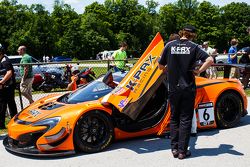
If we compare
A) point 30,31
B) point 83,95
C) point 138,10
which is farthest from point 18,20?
point 83,95

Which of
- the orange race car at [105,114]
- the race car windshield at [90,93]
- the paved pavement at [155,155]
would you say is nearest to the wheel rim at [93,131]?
the orange race car at [105,114]

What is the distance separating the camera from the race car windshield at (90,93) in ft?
20.6

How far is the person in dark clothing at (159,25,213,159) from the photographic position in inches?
205

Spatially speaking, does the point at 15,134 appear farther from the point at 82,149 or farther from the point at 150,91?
the point at 150,91

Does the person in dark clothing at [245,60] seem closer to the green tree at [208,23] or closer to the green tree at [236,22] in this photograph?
the green tree at [208,23]

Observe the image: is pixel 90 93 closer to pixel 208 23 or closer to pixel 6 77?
pixel 6 77

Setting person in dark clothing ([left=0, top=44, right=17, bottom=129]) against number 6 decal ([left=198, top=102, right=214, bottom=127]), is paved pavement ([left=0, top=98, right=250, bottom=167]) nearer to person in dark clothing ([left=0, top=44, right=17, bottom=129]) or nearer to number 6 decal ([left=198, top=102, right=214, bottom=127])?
number 6 decal ([left=198, top=102, right=214, bottom=127])

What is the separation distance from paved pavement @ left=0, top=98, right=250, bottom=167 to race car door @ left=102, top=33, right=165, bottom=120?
59 centimetres

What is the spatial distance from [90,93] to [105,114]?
681 mm

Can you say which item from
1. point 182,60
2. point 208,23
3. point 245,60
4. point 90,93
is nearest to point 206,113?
point 182,60

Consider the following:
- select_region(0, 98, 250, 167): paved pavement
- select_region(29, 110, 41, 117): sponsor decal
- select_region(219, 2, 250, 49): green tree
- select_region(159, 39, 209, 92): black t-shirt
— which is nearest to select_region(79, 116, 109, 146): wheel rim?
select_region(0, 98, 250, 167): paved pavement

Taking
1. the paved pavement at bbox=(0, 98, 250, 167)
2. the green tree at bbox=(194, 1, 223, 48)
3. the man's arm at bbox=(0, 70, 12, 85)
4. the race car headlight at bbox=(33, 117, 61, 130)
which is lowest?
the paved pavement at bbox=(0, 98, 250, 167)

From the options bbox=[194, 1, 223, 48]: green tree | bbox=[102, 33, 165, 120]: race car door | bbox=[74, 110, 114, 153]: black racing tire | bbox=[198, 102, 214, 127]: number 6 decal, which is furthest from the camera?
bbox=[194, 1, 223, 48]: green tree

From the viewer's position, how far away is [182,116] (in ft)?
17.5
